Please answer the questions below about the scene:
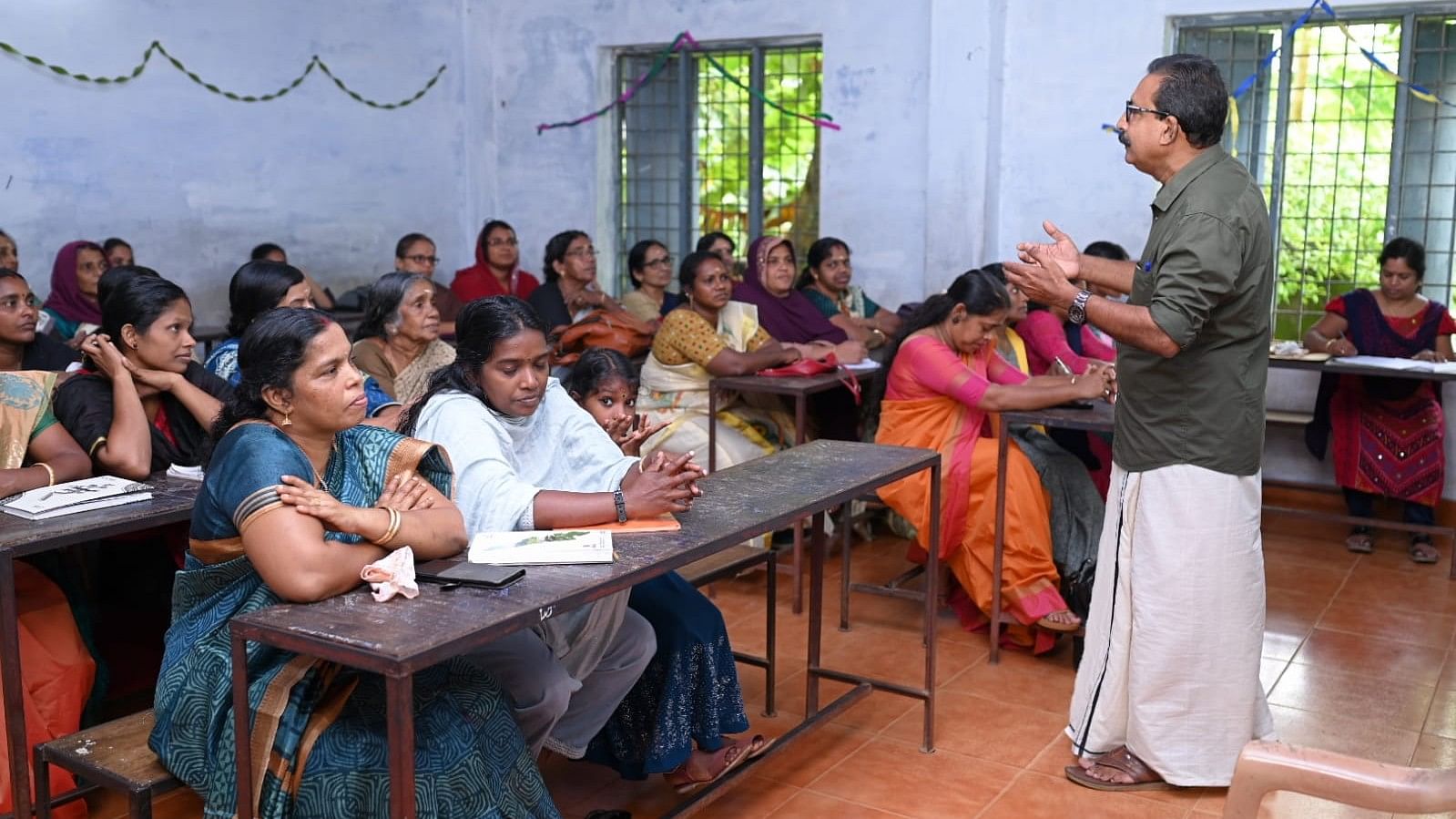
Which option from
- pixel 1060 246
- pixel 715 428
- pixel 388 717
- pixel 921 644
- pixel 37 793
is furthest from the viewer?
pixel 715 428

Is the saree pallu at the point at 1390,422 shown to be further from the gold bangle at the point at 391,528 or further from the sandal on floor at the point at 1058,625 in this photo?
the gold bangle at the point at 391,528

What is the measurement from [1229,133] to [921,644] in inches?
136

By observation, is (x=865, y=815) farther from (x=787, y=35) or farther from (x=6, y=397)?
(x=787, y=35)

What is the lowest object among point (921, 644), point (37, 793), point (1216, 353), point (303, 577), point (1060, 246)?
point (921, 644)

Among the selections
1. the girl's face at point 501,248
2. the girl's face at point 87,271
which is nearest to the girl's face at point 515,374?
the girl's face at point 87,271

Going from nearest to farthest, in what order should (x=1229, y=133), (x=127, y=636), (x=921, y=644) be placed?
(x=127, y=636), (x=921, y=644), (x=1229, y=133)

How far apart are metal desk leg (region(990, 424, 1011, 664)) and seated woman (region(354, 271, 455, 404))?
199 cm

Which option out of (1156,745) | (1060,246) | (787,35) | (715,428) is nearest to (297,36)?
(787,35)

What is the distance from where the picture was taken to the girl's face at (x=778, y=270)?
6.11m

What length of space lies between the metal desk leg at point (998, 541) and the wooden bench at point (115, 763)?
2.65 meters

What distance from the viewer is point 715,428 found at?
17.4 feet

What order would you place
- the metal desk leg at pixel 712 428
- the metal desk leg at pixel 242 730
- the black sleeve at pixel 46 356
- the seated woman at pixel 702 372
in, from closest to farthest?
the metal desk leg at pixel 242 730 < the black sleeve at pixel 46 356 < the metal desk leg at pixel 712 428 < the seated woman at pixel 702 372

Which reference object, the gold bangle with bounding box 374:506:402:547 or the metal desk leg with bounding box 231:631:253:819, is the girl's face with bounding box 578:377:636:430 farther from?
the metal desk leg with bounding box 231:631:253:819

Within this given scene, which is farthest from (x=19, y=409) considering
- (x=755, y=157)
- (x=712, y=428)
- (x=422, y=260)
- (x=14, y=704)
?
(x=755, y=157)
